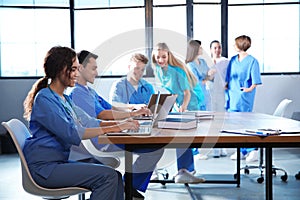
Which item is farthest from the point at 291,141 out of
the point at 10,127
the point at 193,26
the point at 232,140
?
the point at 193,26

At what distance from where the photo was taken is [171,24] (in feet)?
19.2

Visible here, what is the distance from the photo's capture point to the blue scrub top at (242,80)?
15.0 ft

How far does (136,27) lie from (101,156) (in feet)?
10.9

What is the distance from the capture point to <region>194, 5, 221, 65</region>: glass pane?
5.78m

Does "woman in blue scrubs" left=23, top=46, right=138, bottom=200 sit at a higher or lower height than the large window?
lower

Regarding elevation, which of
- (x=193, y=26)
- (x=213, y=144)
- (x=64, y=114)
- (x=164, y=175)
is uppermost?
(x=193, y=26)

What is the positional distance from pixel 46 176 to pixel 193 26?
4.14 metres

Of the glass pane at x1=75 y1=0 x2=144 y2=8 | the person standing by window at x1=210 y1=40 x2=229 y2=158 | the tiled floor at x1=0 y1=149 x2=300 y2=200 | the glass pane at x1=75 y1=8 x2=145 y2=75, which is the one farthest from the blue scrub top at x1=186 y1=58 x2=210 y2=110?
the glass pane at x1=75 y1=0 x2=144 y2=8

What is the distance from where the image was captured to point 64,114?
205 centimetres

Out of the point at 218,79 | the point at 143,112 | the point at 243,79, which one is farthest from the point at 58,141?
the point at 218,79

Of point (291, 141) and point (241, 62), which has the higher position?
point (241, 62)

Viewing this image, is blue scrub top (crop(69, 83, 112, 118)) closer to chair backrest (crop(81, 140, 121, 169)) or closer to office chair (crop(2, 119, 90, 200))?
chair backrest (crop(81, 140, 121, 169))

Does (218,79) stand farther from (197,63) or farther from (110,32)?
(110,32)

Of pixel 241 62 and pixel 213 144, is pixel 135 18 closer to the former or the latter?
pixel 241 62
